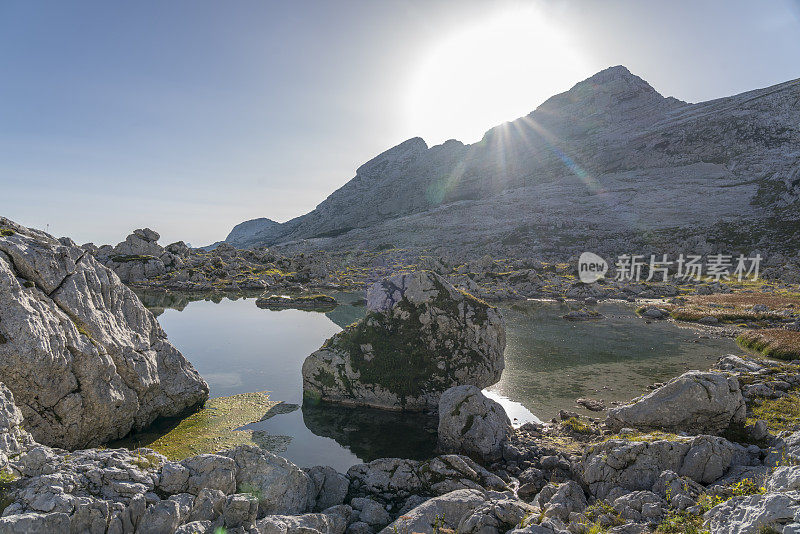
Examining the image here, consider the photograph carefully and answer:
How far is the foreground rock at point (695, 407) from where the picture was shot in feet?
59.6

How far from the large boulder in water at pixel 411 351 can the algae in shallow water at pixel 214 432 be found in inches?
145

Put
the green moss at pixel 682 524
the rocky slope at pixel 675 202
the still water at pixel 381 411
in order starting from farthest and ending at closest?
the rocky slope at pixel 675 202, the still water at pixel 381 411, the green moss at pixel 682 524

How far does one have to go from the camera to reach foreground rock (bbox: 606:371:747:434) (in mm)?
18156

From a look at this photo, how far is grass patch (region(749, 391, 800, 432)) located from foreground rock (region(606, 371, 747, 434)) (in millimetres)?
1216

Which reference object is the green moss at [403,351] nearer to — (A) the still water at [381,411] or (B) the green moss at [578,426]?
(A) the still water at [381,411]

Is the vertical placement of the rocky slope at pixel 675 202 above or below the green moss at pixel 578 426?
above

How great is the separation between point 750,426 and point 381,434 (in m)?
17.1

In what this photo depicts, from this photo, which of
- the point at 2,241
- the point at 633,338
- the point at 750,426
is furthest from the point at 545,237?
the point at 2,241

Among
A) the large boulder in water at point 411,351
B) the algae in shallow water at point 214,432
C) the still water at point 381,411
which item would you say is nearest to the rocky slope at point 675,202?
the still water at point 381,411

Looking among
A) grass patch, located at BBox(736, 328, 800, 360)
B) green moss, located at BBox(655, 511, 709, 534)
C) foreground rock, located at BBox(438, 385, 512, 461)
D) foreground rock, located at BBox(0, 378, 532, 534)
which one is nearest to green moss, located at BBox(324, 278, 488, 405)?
foreground rock, located at BBox(438, 385, 512, 461)

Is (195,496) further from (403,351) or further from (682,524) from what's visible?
(403,351)

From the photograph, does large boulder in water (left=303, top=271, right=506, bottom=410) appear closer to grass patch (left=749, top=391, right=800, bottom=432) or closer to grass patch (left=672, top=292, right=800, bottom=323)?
grass patch (left=749, top=391, right=800, bottom=432)

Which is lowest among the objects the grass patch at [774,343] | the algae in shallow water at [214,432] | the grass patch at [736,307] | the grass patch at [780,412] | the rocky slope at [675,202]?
the algae in shallow water at [214,432]

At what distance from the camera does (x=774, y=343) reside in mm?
→ 37344
